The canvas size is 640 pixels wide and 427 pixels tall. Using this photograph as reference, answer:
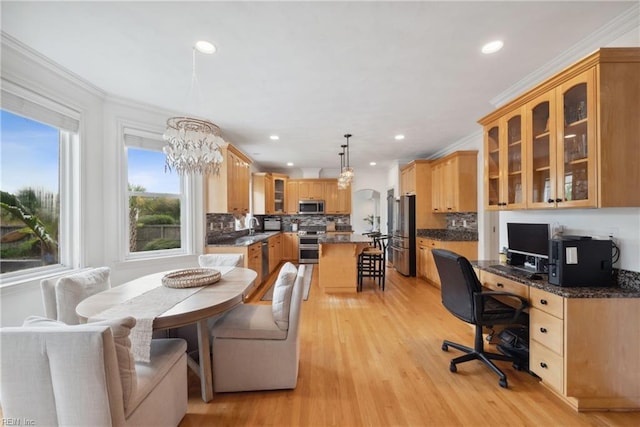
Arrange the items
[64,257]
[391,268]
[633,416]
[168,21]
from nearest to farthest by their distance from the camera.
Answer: [633,416] < [168,21] < [64,257] < [391,268]

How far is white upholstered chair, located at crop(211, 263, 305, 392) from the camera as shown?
1.88 m

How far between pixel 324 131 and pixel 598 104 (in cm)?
311

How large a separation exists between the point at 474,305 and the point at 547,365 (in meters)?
0.58

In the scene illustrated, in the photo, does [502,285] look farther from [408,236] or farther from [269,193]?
[269,193]

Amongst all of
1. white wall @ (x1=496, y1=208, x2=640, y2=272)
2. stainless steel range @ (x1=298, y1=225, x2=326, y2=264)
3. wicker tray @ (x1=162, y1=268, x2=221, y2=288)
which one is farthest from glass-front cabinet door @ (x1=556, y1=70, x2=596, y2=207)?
stainless steel range @ (x1=298, y1=225, x2=326, y2=264)

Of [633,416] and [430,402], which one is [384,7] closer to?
[430,402]

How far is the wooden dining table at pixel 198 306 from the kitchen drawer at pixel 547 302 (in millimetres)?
2212

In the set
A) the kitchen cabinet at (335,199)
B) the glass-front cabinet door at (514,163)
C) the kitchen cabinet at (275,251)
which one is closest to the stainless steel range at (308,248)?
the kitchen cabinet at (275,251)

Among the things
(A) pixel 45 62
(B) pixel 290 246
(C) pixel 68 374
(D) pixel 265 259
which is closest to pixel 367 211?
(B) pixel 290 246

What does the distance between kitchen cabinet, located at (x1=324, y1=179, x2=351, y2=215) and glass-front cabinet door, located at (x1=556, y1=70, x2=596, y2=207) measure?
544 cm

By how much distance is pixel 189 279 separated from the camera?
2.05 meters

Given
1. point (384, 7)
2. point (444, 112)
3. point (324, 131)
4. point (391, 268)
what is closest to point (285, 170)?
point (324, 131)

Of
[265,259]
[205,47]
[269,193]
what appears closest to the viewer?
[205,47]

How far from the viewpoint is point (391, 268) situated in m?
6.18
